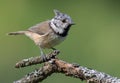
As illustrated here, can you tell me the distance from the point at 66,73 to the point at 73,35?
3.96 m

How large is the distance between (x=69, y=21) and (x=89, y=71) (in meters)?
0.91

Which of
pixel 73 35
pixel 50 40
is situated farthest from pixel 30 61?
pixel 73 35

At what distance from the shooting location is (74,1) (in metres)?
8.19

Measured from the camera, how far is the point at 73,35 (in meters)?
6.75

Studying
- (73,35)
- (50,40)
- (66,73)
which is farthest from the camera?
(73,35)

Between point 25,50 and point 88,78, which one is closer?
point 88,78

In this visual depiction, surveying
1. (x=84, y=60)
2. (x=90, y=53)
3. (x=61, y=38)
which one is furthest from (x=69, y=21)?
(x=90, y=53)

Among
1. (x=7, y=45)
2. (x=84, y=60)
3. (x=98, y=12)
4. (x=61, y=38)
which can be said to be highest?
(x=98, y=12)

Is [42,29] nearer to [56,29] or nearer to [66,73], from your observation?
[56,29]

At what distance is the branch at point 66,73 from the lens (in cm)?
272

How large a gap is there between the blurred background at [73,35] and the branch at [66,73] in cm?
230

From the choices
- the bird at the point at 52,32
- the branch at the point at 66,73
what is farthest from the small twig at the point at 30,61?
the bird at the point at 52,32

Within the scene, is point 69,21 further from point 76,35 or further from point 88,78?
point 76,35

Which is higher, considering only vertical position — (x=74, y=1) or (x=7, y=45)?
(x=74, y=1)
